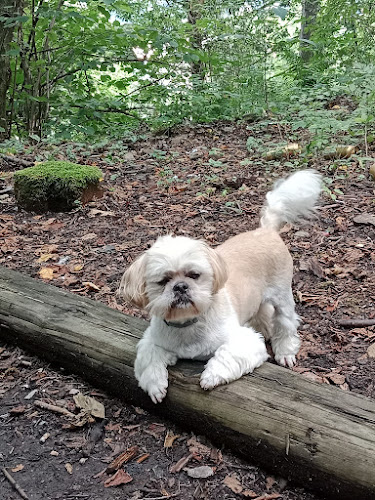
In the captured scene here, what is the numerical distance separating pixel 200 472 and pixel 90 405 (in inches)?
41.7

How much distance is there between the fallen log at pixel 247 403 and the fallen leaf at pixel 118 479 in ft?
1.69

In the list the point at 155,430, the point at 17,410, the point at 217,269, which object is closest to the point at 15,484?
the point at 17,410

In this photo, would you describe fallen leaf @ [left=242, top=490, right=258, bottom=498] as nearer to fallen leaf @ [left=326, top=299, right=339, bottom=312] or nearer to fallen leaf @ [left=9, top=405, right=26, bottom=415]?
fallen leaf @ [left=9, top=405, right=26, bottom=415]

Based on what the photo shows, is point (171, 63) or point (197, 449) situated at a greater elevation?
point (171, 63)

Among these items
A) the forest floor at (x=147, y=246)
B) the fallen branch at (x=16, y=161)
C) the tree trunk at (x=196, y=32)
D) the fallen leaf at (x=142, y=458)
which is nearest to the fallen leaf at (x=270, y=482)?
the forest floor at (x=147, y=246)

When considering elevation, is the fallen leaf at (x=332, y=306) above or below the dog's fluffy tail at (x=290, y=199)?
below

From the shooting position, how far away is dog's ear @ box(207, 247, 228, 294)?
3.29 metres

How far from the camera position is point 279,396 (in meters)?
3.12

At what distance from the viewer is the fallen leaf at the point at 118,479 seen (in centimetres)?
305

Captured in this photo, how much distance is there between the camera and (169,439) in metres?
3.38

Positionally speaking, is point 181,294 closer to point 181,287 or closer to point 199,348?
point 181,287

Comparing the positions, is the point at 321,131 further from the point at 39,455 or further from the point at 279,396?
the point at 39,455

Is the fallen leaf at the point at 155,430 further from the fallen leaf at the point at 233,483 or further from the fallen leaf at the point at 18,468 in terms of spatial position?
the fallen leaf at the point at 18,468

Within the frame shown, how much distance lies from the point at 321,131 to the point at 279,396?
612 cm
